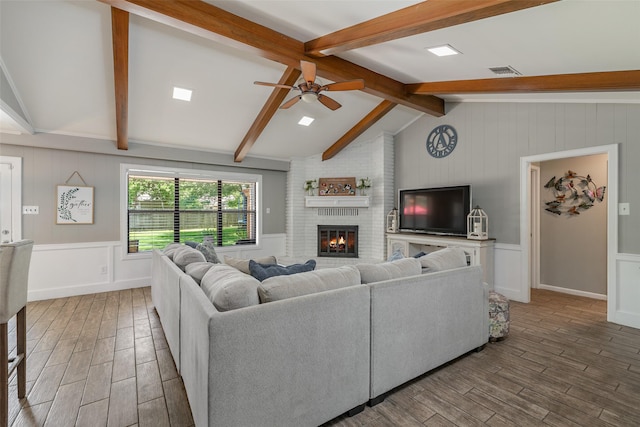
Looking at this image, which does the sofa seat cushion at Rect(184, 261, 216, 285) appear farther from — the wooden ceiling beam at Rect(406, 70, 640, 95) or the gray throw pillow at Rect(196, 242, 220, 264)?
the wooden ceiling beam at Rect(406, 70, 640, 95)

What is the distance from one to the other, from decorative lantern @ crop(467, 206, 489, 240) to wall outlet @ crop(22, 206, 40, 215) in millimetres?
6301

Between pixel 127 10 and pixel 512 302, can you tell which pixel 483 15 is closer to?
pixel 127 10

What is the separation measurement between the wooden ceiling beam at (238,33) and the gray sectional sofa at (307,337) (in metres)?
2.18

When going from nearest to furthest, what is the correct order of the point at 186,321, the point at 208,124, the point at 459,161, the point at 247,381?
the point at 247,381
the point at 186,321
the point at 208,124
the point at 459,161

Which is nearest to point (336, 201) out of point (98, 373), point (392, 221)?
point (392, 221)

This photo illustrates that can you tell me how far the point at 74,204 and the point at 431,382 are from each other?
525 centimetres

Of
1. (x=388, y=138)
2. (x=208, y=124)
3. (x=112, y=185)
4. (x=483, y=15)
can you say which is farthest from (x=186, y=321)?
(x=388, y=138)

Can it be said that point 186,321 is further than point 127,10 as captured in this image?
No

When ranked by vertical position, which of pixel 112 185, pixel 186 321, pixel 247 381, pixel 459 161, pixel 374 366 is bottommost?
pixel 374 366

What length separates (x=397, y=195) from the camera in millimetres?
6195

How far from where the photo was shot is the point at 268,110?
444cm

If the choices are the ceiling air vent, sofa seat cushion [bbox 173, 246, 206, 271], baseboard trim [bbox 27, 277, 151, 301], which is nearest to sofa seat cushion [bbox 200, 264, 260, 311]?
sofa seat cushion [bbox 173, 246, 206, 271]

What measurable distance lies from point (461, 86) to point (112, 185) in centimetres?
546

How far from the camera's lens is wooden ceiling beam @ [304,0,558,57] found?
2.18 meters
